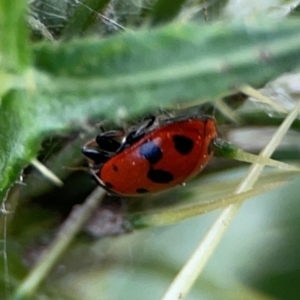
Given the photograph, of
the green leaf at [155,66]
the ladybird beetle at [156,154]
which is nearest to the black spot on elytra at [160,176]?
the ladybird beetle at [156,154]

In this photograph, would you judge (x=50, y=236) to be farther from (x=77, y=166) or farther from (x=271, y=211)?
(x=271, y=211)

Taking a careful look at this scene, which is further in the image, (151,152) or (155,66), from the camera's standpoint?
(151,152)

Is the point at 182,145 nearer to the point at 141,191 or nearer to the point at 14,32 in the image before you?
the point at 141,191

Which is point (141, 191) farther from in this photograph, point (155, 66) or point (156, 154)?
point (155, 66)

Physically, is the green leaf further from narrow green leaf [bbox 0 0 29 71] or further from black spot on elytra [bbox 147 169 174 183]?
black spot on elytra [bbox 147 169 174 183]

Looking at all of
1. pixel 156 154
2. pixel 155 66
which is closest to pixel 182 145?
pixel 156 154
